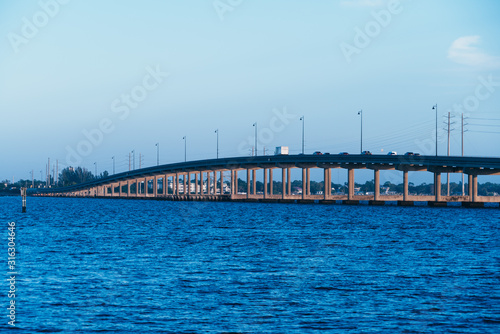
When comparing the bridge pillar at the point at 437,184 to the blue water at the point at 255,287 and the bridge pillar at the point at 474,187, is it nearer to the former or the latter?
the bridge pillar at the point at 474,187

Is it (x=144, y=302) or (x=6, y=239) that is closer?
(x=144, y=302)

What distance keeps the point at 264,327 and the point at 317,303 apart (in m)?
4.01

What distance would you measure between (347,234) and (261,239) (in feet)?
30.4

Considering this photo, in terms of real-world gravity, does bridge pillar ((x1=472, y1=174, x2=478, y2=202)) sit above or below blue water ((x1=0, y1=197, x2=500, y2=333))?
above

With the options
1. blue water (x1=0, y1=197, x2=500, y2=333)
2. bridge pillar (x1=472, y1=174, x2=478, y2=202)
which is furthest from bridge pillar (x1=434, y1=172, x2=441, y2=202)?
blue water (x1=0, y1=197, x2=500, y2=333)

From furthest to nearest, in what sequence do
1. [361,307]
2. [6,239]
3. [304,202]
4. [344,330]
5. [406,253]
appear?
[304,202] < [6,239] < [406,253] < [361,307] < [344,330]

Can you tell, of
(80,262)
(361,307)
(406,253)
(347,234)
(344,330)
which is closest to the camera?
(344,330)

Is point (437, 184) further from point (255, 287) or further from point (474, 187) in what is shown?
point (255, 287)

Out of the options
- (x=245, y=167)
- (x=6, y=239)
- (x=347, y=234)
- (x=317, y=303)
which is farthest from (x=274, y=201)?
(x=317, y=303)

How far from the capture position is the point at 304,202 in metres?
157

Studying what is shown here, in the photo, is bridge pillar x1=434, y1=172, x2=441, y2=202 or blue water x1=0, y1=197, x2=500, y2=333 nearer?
blue water x1=0, y1=197, x2=500, y2=333

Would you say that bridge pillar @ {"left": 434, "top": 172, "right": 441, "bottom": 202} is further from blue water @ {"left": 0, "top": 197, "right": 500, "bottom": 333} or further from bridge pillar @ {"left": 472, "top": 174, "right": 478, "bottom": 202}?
blue water @ {"left": 0, "top": 197, "right": 500, "bottom": 333}

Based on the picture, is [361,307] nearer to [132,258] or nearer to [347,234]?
[132,258]

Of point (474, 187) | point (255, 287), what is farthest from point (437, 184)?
point (255, 287)
